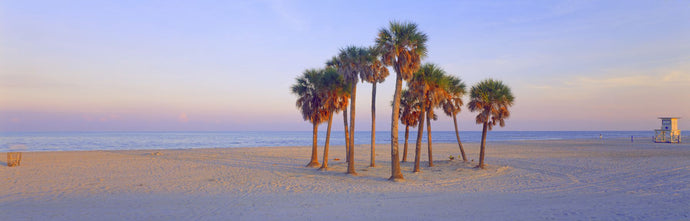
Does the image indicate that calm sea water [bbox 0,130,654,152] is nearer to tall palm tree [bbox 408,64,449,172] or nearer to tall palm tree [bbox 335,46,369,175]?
tall palm tree [bbox 335,46,369,175]

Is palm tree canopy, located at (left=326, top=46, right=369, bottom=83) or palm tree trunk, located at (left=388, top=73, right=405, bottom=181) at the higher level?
palm tree canopy, located at (left=326, top=46, right=369, bottom=83)

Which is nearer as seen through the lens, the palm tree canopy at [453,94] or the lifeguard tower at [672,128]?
the palm tree canopy at [453,94]

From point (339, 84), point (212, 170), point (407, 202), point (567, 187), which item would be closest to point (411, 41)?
point (339, 84)

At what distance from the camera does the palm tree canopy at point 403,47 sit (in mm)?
16016

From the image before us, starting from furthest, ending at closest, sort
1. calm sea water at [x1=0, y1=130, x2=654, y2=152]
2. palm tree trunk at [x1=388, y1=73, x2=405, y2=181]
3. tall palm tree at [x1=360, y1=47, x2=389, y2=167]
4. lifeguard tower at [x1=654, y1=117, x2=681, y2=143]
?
calm sea water at [x1=0, y1=130, x2=654, y2=152], lifeguard tower at [x1=654, y1=117, x2=681, y2=143], tall palm tree at [x1=360, y1=47, x2=389, y2=167], palm tree trunk at [x1=388, y1=73, x2=405, y2=181]

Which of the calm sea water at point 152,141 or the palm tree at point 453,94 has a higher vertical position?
the palm tree at point 453,94

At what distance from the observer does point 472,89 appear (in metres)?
21.2

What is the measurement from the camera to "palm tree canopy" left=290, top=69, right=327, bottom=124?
850 inches

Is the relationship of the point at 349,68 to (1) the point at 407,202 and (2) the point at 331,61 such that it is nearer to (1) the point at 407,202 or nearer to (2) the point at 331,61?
(2) the point at 331,61

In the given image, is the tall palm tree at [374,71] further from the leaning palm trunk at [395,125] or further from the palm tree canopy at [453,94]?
the palm tree canopy at [453,94]

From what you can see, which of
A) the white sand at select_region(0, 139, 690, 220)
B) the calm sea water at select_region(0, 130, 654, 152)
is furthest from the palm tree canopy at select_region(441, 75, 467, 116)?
the calm sea water at select_region(0, 130, 654, 152)

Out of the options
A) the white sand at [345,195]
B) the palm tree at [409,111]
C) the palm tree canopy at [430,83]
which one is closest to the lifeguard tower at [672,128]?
the white sand at [345,195]

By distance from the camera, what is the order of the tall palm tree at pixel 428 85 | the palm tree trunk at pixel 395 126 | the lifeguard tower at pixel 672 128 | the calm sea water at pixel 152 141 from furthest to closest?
the calm sea water at pixel 152 141
the lifeguard tower at pixel 672 128
the tall palm tree at pixel 428 85
the palm tree trunk at pixel 395 126

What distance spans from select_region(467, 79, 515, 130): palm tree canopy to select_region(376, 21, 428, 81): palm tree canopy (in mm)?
5935
